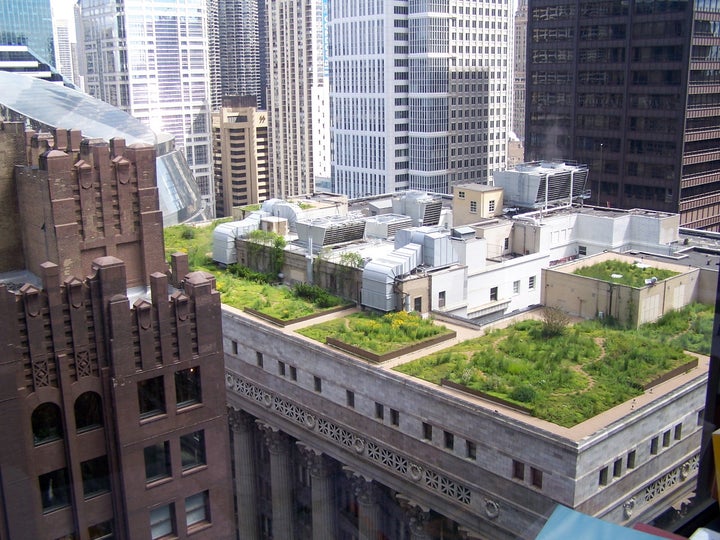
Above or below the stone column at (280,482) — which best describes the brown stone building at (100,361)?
above

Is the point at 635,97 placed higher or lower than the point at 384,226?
higher

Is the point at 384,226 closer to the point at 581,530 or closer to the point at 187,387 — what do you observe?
the point at 187,387

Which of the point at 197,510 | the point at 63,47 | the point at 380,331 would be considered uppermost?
the point at 63,47

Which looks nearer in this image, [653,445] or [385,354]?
[653,445]

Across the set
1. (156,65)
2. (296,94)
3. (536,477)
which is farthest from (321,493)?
(156,65)

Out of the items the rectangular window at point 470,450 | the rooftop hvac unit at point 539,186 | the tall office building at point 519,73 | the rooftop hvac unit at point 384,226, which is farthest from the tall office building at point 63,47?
the rectangular window at point 470,450

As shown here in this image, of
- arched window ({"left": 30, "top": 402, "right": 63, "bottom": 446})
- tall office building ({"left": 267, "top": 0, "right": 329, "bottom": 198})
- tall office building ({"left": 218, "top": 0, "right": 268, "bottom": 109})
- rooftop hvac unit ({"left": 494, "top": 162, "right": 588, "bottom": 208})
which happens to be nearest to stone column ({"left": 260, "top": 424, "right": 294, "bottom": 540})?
arched window ({"left": 30, "top": 402, "right": 63, "bottom": 446})

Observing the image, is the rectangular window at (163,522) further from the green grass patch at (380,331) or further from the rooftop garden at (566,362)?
the green grass patch at (380,331)
